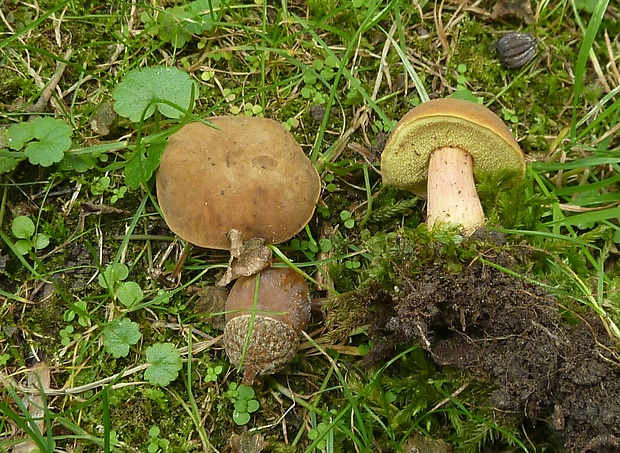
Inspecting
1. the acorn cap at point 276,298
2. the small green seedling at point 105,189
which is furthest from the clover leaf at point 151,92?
the acorn cap at point 276,298

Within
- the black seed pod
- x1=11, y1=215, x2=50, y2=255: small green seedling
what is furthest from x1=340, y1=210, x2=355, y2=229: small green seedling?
x1=11, y1=215, x2=50, y2=255: small green seedling

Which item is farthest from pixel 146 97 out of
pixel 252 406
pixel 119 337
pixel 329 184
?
pixel 252 406

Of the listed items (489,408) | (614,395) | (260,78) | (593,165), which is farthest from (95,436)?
(593,165)

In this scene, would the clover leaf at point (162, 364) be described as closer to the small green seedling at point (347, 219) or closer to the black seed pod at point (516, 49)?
the small green seedling at point (347, 219)

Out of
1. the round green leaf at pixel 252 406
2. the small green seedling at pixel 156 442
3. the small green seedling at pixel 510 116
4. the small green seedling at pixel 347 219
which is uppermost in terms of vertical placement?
the small green seedling at pixel 510 116

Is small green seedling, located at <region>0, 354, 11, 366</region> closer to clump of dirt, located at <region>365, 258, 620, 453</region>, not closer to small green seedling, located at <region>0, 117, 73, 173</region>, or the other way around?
small green seedling, located at <region>0, 117, 73, 173</region>

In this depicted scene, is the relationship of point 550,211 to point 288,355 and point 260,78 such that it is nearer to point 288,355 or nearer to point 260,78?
point 288,355
